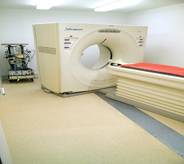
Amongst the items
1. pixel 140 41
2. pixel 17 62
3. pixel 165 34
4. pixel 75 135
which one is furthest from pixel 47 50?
pixel 165 34

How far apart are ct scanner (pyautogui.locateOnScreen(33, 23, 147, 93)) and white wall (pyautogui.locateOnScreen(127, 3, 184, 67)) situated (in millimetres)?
434

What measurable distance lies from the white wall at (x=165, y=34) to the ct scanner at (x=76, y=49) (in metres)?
0.43

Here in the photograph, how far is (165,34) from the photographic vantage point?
112 inches

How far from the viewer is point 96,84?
2.73m

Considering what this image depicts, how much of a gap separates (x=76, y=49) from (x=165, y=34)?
5.54 ft

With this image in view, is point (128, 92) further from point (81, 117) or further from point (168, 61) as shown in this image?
point (168, 61)

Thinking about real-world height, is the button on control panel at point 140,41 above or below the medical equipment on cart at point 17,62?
above

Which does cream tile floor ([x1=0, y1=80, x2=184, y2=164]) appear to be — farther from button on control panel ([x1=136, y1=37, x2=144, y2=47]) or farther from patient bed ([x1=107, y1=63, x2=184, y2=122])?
button on control panel ([x1=136, y1=37, x2=144, y2=47])

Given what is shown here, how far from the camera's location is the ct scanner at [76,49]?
2246mm

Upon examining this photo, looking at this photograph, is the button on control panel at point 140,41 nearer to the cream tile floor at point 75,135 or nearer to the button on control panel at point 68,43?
the button on control panel at point 68,43

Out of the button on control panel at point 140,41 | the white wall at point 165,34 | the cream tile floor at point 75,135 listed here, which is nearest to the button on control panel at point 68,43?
the cream tile floor at point 75,135

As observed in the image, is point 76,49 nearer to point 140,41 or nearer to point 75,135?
point 140,41

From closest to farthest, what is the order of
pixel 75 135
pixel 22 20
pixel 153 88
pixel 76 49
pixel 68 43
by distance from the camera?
pixel 75 135 < pixel 153 88 < pixel 68 43 < pixel 76 49 < pixel 22 20

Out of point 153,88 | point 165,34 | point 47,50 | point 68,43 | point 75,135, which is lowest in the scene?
point 75,135
